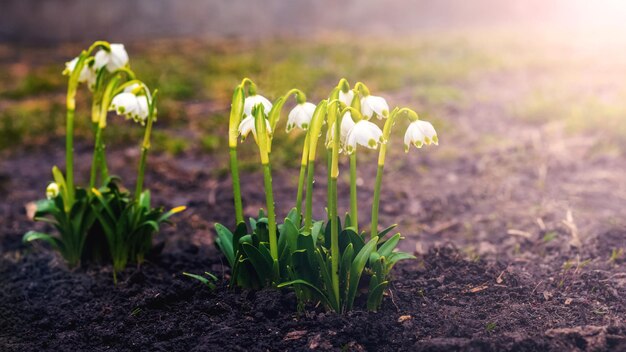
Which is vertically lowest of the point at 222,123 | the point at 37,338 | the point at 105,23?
the point at 37,338

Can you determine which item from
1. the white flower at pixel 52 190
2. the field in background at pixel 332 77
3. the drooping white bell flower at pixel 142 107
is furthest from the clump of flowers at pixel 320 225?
the field in background at pixel 332 77

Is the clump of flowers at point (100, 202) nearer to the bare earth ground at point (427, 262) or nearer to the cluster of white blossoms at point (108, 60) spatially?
the cluster of white blossoms at point (108, 60)

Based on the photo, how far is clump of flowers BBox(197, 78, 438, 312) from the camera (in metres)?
2.46

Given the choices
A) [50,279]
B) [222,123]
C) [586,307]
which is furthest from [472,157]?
[50,279]

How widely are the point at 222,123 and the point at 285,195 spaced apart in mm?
1658

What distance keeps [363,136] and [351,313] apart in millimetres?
707

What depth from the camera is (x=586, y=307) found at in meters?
2.74

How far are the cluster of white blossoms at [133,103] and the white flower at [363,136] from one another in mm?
1014

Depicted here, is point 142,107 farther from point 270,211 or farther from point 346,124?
point 346,124

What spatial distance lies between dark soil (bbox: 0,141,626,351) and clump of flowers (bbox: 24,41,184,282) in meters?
0.11

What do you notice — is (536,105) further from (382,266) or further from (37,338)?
(37,338)

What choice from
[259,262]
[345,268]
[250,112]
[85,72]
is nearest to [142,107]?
[85,72]

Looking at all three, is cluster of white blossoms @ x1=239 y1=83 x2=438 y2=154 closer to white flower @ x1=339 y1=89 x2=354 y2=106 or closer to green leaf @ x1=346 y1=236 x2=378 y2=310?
white flower @ x1=339 y1=89 x2=354 y2=106

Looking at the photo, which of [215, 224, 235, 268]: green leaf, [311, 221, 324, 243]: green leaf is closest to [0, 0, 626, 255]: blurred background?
[311, 221, 324, 243]: green leaf
